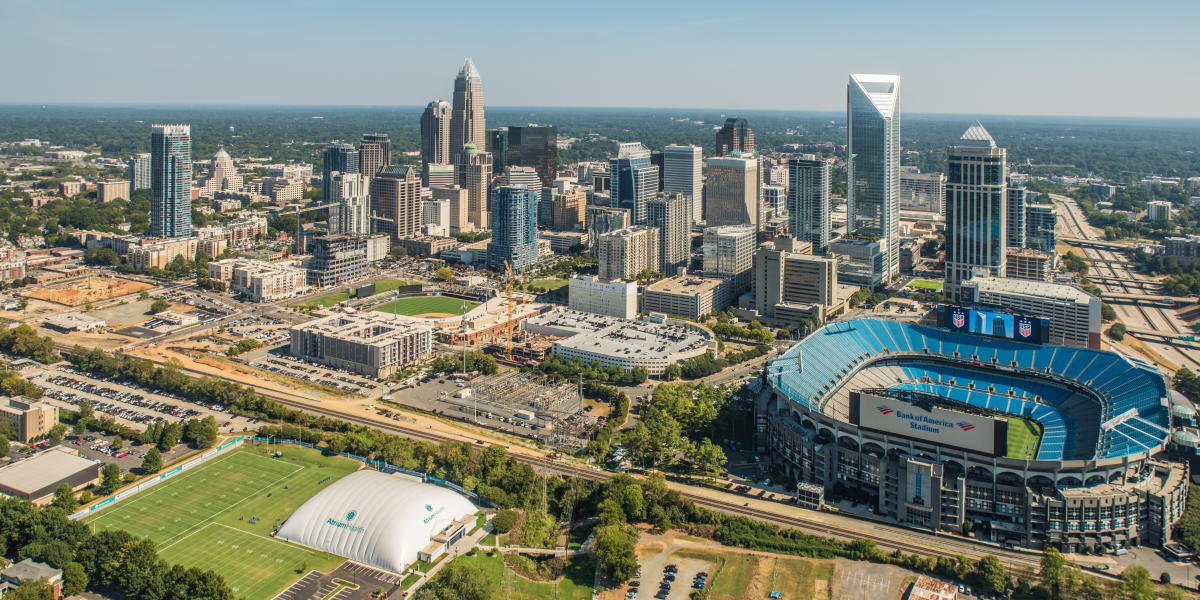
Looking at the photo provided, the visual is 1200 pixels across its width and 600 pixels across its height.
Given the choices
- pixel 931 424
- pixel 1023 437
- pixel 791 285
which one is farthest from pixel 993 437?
pixel 791 285

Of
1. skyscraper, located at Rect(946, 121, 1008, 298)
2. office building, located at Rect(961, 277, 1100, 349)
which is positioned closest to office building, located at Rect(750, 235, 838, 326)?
office building, located at Rect(961, 277, 1100, 349)

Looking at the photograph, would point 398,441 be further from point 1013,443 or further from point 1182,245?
point 1182,245

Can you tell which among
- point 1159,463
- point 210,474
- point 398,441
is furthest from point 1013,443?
point 210,474

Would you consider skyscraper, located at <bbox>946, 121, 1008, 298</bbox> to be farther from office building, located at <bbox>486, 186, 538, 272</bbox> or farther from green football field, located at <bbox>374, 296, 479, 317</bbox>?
green football field, located at <bbox>374, 296, 479, 317</bbox>

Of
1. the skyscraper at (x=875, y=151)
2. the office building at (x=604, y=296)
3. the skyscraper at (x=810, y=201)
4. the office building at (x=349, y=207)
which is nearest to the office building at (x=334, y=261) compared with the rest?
the office building at (x=349, y=207)

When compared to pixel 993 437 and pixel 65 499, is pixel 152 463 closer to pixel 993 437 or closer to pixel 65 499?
pixel 65 499
